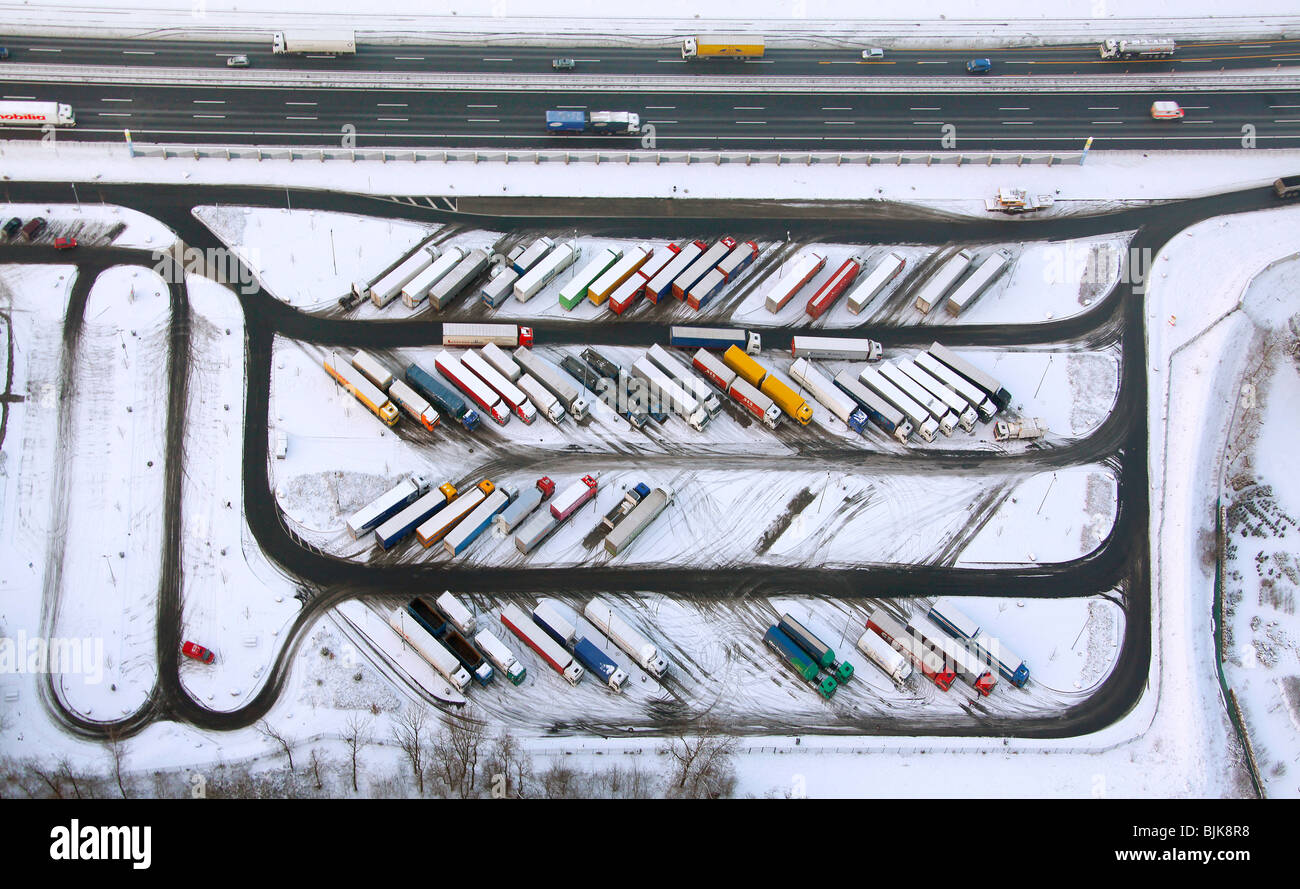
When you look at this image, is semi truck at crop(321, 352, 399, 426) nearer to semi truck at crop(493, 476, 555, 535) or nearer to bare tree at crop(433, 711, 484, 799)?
semi truck at crop(493, 476, 555, 535)

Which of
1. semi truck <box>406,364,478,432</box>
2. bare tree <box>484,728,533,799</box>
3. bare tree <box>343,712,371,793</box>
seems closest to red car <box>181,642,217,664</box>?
bare tree <box>343,712,371,793</box>

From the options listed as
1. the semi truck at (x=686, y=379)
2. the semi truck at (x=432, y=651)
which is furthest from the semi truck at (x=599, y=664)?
the semi truck at (x=686, y=379)

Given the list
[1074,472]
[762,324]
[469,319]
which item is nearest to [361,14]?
[469,319]

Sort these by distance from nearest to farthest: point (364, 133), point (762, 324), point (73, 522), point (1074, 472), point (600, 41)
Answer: point (73, 522)
point (1074, 472)
point (762, 324)
point (364, 133)
point (600, 41)

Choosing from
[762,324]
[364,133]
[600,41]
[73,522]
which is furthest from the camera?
[600,41]

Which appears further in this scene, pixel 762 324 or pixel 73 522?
pixel 762 324

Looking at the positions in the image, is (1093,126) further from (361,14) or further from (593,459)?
(361,14)

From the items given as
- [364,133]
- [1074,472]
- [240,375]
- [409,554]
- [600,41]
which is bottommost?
[409,554]
